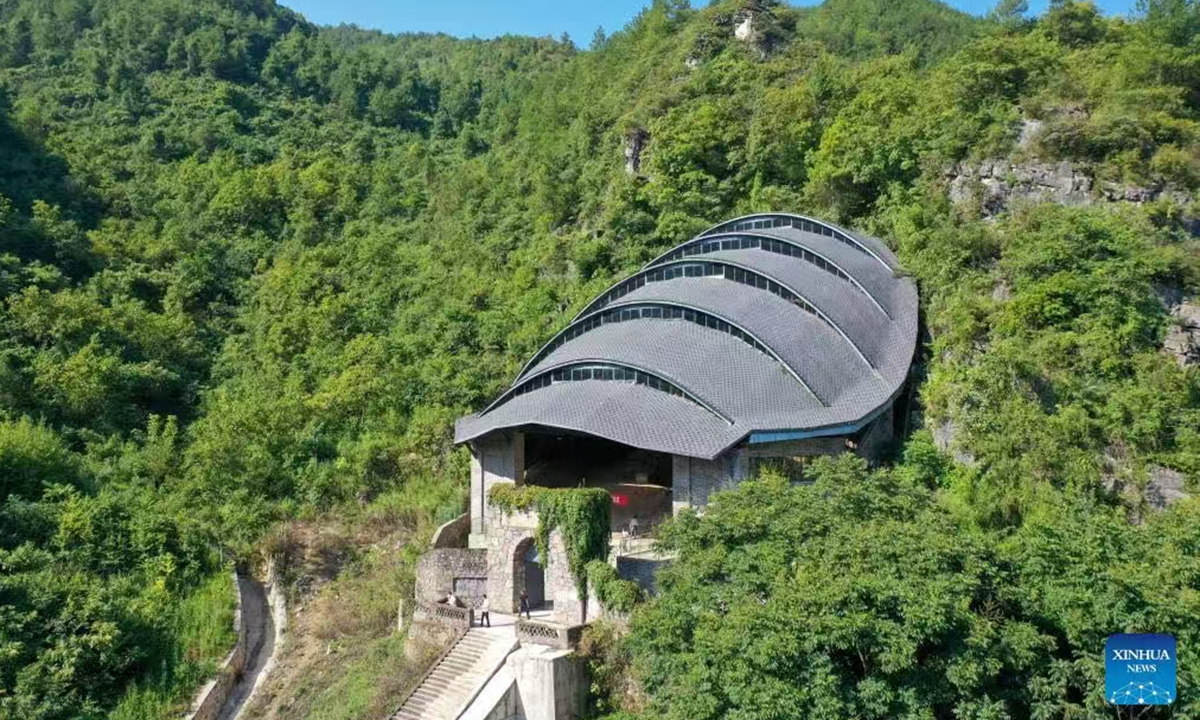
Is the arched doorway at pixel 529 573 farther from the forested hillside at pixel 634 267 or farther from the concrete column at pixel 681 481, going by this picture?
the forested hillside at pixel 634 267

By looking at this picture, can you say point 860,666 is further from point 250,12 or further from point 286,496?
point 250,12

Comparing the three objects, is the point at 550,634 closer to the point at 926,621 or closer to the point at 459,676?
the point at 459,676

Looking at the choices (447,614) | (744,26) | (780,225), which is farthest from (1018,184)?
(744,26)

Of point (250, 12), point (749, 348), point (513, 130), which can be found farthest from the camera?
point (250, 12)

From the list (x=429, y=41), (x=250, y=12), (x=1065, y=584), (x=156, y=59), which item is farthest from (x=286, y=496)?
(x=429, y=41)

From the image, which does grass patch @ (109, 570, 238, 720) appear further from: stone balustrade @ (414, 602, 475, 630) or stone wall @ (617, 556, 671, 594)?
stone wall @ (617, 556, 671, 594)

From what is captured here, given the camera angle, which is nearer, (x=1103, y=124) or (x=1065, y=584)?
(x=1065, y=584)
